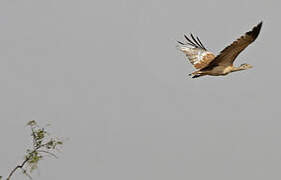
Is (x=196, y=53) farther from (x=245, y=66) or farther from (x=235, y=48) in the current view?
(x=235, y=48)

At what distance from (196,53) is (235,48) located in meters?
6.31

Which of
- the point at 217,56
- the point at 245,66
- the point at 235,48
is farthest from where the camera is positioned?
the point at 245,66

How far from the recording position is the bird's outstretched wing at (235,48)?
1493 centimetres

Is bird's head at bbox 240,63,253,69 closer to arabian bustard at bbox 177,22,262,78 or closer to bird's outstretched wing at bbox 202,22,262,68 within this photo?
arabian bustard at bbox 177,22,262,78

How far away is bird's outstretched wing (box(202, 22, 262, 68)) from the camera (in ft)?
49.0

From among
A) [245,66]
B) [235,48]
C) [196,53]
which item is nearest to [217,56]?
[235,48]

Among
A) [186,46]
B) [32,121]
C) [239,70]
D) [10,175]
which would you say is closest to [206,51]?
[186,46]

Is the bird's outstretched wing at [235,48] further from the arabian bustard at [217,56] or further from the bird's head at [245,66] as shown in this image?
the bird's head at [245,66]

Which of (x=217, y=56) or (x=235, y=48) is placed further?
(x=217, y=56)

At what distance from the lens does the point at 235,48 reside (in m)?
15.9

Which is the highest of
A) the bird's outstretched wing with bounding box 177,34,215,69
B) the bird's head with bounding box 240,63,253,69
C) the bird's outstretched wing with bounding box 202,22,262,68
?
the bird's outstretched wing with bounding box 177,34,215,69

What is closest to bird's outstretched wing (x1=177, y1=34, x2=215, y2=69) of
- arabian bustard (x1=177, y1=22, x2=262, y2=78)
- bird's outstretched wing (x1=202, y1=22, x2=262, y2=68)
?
arabian bustard (x1=177, y1=22, x2=262, y2=78)

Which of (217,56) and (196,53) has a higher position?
(196,53)

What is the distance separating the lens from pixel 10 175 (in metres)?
12.1
